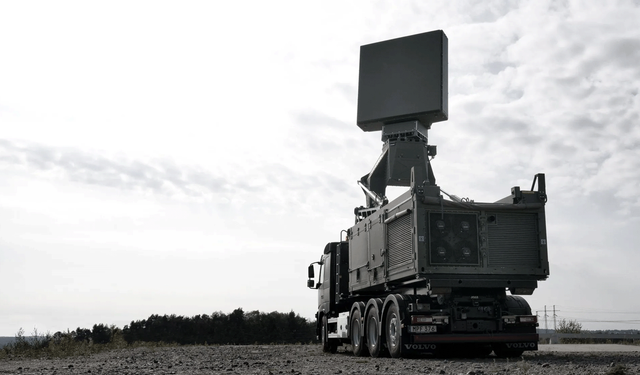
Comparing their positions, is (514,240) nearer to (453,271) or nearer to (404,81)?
(453,271)

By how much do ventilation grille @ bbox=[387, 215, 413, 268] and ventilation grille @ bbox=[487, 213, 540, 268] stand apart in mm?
1690

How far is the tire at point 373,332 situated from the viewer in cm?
1605

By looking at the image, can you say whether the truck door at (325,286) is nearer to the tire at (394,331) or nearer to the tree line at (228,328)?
the tire at (394,331)

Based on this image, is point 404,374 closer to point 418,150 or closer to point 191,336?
point 418,150

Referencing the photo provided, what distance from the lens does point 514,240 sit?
593 inches

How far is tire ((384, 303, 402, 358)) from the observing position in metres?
14.7

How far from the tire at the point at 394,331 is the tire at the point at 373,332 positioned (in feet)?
1.08

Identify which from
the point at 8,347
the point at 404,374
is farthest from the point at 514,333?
the point at 8,347

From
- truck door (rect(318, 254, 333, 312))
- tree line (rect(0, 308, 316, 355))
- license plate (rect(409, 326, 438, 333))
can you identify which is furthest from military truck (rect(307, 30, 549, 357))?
tree line (rect(0, 308, 316, 355))

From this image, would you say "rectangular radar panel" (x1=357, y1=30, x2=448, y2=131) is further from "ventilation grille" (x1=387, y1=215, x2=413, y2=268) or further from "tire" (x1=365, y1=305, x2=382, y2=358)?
"tire" (x1=365, y1=305, x2=382, y2=358)

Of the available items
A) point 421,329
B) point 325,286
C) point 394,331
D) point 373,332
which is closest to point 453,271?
point 421,329

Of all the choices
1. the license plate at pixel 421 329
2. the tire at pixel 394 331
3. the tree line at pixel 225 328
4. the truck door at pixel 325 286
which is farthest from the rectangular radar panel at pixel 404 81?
the tree line at pixel 225 328

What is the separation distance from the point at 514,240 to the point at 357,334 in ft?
17.0

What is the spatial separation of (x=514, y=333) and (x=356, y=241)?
Answer: 5614 millimetres
